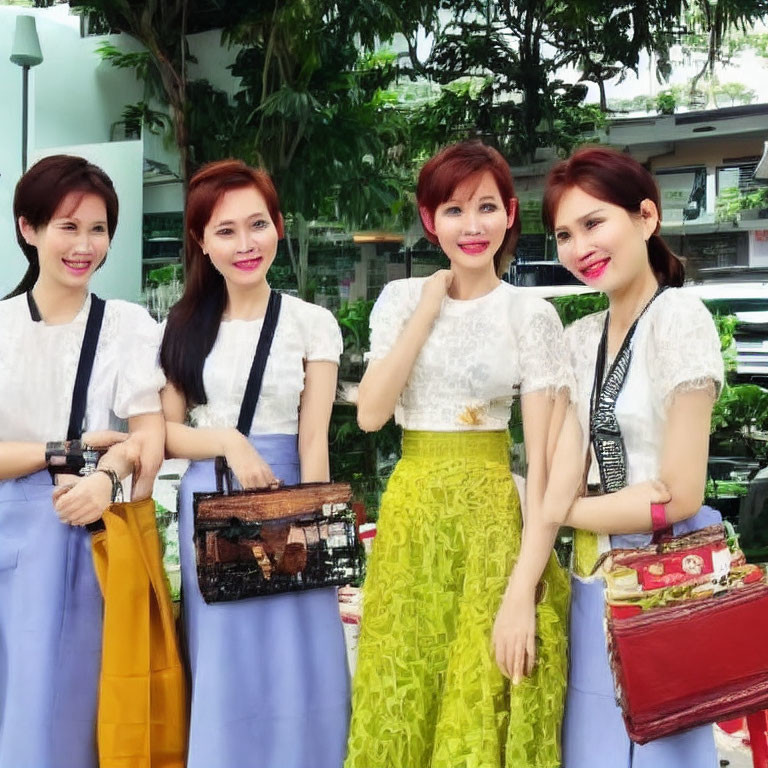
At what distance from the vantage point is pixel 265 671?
2.14m

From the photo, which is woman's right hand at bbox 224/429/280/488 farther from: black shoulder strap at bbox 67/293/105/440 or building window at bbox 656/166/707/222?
building window at bbox 656/166/707/222

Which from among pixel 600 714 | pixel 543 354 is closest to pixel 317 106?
pixel 543 354

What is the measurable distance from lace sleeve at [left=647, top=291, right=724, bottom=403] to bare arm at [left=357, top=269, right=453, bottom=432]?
0.47 meters

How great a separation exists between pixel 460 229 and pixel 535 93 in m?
1.93

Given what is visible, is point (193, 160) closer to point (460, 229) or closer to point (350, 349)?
point (350, 349)

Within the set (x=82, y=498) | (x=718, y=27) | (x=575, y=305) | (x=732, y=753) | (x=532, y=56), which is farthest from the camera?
(x=532, y=56)

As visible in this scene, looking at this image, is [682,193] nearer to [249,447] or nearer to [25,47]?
[249,447]

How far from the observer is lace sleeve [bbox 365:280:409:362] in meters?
2.05

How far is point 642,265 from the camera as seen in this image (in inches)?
Result: 75.0

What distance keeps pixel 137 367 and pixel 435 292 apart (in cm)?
74

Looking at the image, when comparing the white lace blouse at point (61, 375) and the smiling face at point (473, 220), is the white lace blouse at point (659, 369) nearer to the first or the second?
the smiling face at point (473, 220)

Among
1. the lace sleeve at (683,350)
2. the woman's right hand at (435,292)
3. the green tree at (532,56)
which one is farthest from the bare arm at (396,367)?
the green tree at (532,56)

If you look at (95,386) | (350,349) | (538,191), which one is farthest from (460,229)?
(350,349)

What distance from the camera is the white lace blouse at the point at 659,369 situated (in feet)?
5.73
